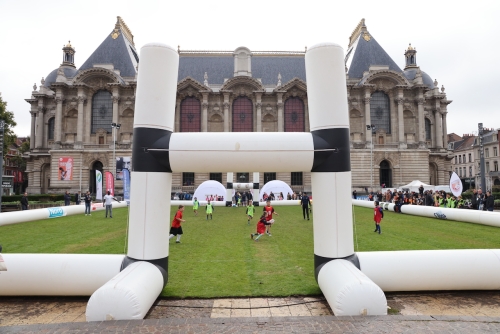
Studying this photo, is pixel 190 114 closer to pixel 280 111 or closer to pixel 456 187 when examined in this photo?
pixel 280 111

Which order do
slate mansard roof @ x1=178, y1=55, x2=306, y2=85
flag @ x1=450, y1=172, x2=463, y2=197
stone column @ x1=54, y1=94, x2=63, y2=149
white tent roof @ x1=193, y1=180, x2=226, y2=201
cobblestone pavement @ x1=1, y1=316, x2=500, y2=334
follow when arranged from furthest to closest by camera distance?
slate mansard roof @ x1=178, y1=55, x2=306, y2=85 < stone column @ x1=54, y1=94, x2=63, y2=149 < white tent roof @ x1=193, y1=180, x2=226, y2=201 < flag @ x1=450, y1=172, x2=463, y2=197 < cobblestone pavement @ x1=1, y1=316, x2=500, y2=334

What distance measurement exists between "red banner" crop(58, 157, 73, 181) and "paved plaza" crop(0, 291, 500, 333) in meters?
43.4

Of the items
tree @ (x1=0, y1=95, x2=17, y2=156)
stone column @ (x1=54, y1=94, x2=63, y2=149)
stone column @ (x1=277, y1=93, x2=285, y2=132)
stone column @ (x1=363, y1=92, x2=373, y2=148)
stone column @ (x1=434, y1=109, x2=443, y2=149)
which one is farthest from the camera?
stone column @ (x1=434, y1=109, x2=443, y2=149)

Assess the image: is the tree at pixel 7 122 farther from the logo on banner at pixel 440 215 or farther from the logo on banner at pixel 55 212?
the logo on banner at pixel 440 215

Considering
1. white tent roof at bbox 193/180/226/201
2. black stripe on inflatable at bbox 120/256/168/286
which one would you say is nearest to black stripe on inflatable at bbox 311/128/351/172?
black stripe on inflatable at bbox 120/256/168/286

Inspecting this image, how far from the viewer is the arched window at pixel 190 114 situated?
4900 cm

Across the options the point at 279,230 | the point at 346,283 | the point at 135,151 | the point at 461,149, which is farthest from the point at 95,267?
the point at 461,149

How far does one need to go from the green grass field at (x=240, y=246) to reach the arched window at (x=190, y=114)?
33.4 m

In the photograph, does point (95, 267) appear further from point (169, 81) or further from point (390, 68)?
point (390, 68)

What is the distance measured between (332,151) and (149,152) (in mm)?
3237

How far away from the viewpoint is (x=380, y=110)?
4953 cm

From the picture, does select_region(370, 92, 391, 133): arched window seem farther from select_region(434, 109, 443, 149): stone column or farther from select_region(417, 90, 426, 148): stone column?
select_region(434, 109, 443, 149): stone column

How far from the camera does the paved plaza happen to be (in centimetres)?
454

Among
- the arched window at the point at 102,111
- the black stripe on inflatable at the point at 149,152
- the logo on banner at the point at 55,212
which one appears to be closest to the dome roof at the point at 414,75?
the arched window at the point at 102,111
